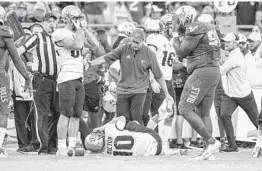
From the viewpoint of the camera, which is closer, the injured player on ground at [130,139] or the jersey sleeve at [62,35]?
the jersey sleeve at [62,35]

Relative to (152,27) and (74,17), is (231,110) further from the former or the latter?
(74,17)

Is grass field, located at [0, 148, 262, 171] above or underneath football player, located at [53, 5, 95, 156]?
underneath

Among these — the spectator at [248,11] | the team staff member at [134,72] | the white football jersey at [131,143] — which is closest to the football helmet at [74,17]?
the team staff member at [134,72]

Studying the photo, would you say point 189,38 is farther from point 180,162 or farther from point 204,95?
point 180,162

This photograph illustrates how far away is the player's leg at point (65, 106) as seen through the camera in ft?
40.9

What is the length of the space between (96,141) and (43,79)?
1.24 meters

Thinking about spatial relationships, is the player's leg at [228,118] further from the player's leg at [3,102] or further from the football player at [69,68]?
the player's leg at [3,102]

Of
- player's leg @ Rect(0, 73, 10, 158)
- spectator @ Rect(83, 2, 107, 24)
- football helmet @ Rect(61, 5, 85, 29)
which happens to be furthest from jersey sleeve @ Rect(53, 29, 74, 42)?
spectator @ Rect(83, 2, 107, 24)

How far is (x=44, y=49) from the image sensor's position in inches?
517

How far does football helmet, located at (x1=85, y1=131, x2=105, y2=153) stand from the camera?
13.3 m

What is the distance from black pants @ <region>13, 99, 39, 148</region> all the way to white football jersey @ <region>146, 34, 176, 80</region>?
2260 millimetres

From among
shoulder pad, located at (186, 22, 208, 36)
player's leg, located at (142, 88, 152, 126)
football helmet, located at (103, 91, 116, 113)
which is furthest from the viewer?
football helmet, located at (103, 91, 116, 113)

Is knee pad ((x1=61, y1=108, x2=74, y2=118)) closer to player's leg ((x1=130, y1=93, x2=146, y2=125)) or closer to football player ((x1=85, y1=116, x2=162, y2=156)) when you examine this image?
football player ((x1=85, y1=116, x2=162, y2=156))

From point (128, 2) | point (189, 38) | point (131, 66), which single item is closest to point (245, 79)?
point (131, 66)
